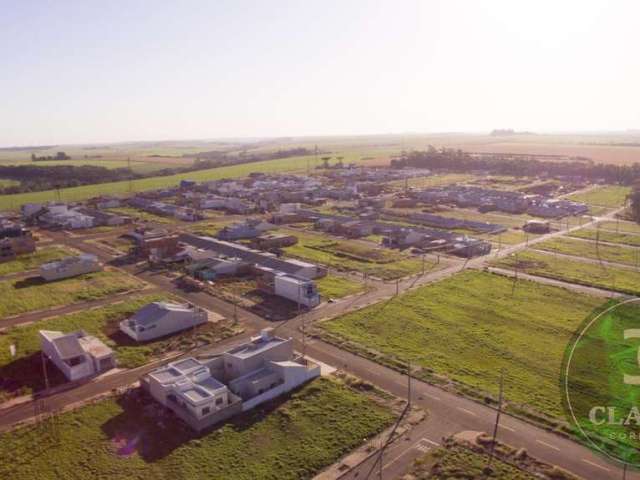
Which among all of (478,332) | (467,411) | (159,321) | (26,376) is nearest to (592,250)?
(478,332)

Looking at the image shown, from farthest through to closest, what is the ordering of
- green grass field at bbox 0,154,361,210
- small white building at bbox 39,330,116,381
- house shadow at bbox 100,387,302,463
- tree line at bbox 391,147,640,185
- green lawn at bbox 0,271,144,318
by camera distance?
tree line at bbox 391,147,640,185 < green grass field at bbox 0,154,361,210 < green lawn at bbox 0,271,144,318 < small white building at bbox 39,330,116,381 < house shadow at bbox 100,387,302,463

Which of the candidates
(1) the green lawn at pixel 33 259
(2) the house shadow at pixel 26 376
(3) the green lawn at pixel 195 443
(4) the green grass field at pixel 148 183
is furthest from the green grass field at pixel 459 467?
(4) the green grass field at pixel 148 183

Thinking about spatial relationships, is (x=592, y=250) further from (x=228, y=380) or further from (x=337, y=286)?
(x=228, y=380)

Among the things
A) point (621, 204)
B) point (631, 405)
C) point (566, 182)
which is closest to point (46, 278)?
point (631, 405)

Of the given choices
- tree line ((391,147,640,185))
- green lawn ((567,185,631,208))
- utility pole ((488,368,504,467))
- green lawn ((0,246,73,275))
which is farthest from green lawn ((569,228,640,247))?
green lawn ((0,246,73,275))

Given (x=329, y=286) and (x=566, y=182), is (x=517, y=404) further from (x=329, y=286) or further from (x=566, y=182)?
(x=566, y=182)

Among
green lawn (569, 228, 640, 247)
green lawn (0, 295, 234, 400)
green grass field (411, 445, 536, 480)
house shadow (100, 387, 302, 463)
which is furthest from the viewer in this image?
green lawn (569, 228, 640, 247)

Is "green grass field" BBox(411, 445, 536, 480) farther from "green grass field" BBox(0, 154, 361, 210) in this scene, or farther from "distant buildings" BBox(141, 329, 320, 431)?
"green grass field" BBox(0, 154, 361, 210)
